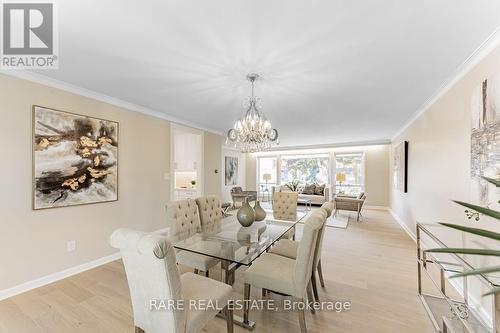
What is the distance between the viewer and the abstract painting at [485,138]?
1.67 m

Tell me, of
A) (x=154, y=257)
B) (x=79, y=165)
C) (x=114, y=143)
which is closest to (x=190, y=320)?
(x=154, y=257)

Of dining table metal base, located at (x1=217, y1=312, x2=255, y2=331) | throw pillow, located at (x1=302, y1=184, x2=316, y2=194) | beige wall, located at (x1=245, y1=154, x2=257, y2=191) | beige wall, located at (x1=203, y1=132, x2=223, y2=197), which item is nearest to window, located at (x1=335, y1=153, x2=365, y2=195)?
throw pillow, located at (x1=302, y1=184, x2=316, y2=194)

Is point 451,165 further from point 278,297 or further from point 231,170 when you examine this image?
point 231,170

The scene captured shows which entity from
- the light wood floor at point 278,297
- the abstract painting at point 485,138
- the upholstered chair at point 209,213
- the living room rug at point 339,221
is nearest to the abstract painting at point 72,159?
the light wood floor at point 278,297

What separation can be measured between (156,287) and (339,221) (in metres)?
5.17

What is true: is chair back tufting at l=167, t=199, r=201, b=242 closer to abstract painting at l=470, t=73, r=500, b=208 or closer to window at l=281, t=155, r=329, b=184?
abstract painting at l=470, t=73, r=500, b=208

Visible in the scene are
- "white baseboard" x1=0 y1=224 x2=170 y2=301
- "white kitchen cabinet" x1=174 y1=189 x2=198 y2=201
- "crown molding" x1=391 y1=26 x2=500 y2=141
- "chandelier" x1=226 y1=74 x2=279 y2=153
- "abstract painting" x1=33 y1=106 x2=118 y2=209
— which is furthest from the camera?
"white kitchen cabinet" x1=174 y1=189 x2=198 y2=201

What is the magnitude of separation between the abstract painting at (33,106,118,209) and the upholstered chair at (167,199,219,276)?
1.31m

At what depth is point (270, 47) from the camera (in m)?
1.86

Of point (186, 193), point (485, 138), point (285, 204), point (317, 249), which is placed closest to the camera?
point (485, 138)

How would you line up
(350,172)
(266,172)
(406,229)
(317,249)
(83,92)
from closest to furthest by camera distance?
(317,249) < (83,92) < (406,229) < (350,172) < (266,172)

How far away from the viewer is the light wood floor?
1812mm

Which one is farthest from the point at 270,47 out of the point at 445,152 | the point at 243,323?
the point at 445,152

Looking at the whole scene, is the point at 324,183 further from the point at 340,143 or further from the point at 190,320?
the point at 190,320
